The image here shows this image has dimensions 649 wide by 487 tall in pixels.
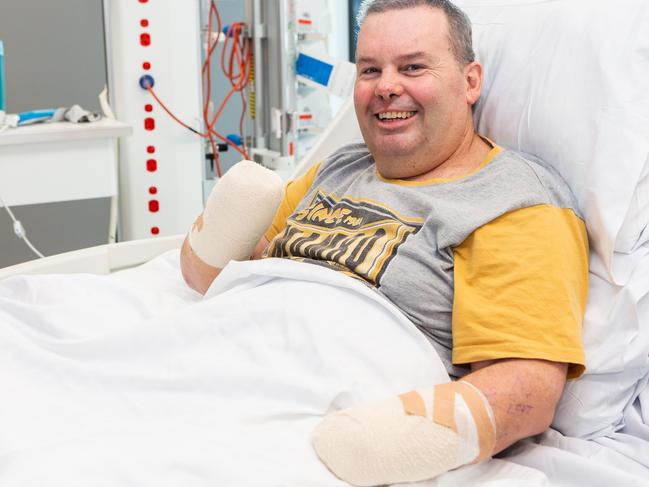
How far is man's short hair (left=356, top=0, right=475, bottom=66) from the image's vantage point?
4.19 feet

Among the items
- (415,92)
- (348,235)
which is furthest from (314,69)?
(348,235)

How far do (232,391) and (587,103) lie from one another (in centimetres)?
70

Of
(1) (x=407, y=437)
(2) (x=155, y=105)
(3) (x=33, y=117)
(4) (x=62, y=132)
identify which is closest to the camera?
(1) (x=407, y=437)

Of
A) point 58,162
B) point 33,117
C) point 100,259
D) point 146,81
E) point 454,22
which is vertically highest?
point 454,22

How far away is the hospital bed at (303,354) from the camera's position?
0.85 m

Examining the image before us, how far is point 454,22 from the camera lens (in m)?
1.29

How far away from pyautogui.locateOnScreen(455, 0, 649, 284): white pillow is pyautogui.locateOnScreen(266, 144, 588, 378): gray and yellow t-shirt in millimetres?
40

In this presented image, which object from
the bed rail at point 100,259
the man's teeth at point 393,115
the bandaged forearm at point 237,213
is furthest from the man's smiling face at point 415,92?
the bed rail at point 100,259

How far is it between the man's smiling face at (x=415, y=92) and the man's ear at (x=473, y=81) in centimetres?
2

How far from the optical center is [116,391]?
3.20 feet

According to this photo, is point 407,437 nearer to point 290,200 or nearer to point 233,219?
point 233,219

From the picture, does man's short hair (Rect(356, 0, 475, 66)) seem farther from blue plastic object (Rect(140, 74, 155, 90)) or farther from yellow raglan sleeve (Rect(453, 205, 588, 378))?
blue plastic object (Rect(140, 74, 155, 90))

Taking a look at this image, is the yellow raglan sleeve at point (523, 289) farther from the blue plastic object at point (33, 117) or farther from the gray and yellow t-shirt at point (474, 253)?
the blue plastic object at point (33, 117)

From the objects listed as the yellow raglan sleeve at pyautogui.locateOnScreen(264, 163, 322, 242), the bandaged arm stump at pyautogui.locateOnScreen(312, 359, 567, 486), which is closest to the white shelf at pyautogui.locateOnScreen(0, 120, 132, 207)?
the yellow raglan sleeve at pyautogui.locateOnScreen(264, 163, 322, 242)
